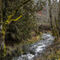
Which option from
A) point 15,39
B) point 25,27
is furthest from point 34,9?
point 15,39

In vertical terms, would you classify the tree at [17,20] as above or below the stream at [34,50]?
above

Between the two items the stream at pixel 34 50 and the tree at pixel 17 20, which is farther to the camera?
the tree at pixel 17 20

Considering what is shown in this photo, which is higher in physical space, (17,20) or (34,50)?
(17,20)

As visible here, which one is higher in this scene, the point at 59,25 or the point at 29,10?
the point at 29,10

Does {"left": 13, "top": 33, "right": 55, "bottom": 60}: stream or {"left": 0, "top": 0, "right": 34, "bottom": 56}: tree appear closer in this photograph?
{"left": 13, "top": 33, "right": 55, "bottom": 60}: stream

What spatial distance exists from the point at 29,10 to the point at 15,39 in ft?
11.2

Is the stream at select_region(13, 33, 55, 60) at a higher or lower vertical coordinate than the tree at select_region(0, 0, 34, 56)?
lower

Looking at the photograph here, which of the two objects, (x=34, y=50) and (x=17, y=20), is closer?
(x=17, y=20)

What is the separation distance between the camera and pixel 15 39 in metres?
10.9

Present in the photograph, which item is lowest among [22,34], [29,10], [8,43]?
[8,43]

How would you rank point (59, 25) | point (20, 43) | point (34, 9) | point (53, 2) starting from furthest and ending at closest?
point (53, 2) < point (59, 25) < point (20, 43) < point (34, 9)

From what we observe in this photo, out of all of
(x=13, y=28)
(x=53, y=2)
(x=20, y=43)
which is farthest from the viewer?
(x=53, y=2)

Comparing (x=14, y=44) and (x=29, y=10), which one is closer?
(x=29, y=10)

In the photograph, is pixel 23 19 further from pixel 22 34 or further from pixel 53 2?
pixel 53 2
